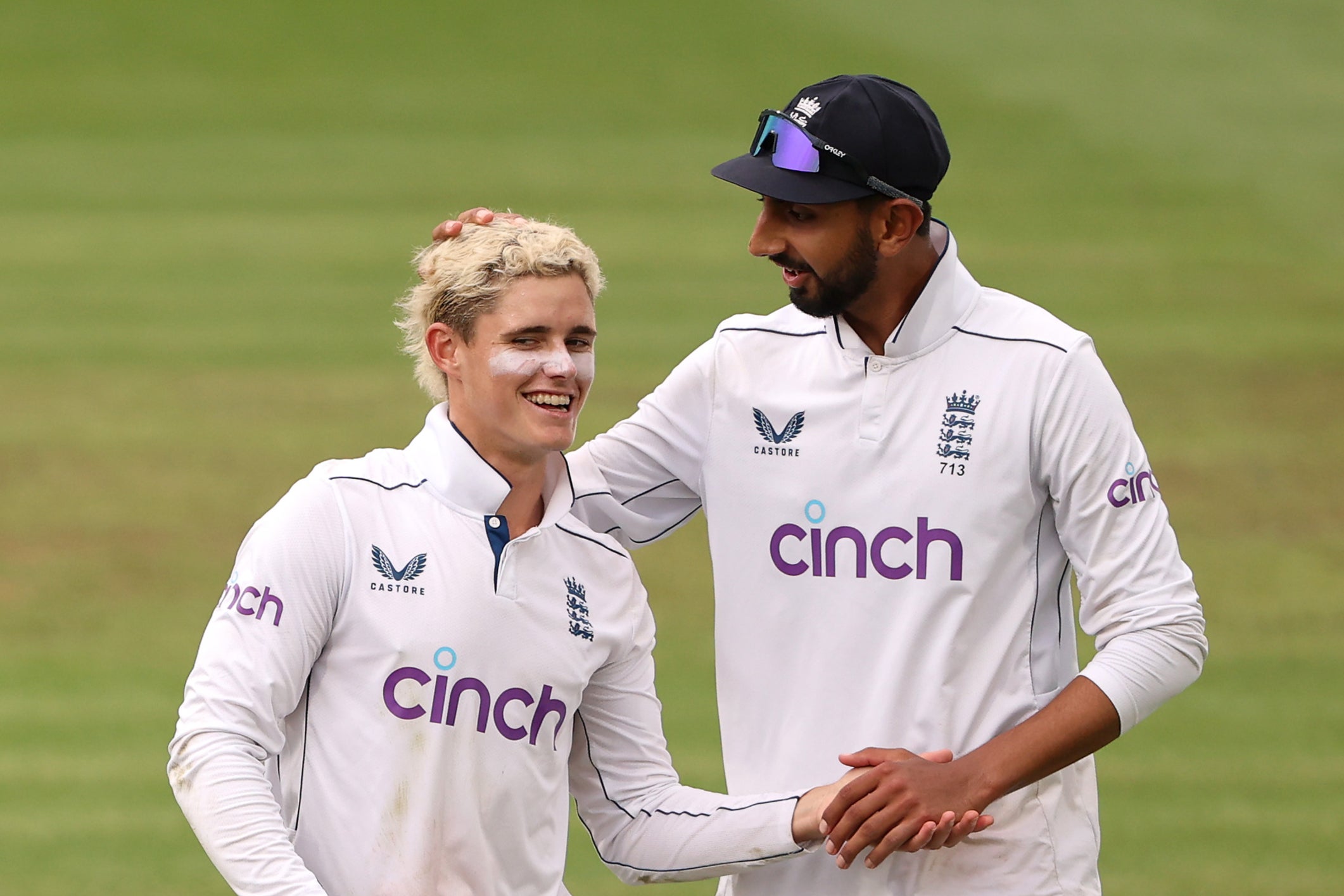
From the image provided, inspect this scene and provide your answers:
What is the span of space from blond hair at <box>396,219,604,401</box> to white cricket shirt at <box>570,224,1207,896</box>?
42 cm

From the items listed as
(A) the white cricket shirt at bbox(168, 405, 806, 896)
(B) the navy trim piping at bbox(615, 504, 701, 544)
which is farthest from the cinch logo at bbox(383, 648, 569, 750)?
(B) the navy trim piping at bbox(615, 504, 701, 544)

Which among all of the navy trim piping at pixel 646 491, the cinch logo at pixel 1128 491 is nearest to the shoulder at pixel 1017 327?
the cinch logo at pixel 1128 491

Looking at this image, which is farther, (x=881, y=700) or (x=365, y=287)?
(x=365, y=287)

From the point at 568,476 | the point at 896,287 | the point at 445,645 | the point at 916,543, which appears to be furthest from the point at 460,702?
the point at 896,287

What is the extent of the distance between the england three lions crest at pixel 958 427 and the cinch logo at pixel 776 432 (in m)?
0.24

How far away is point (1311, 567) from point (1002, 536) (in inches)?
233

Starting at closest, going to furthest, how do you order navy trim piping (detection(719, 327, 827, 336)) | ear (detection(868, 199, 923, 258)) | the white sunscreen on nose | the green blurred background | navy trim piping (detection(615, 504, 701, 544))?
the white sunscreen on nose < ear (detection(868, 199, 923, 258)) < navy trim piping (detection(719, 327, 827, 336)) < navy trim piping (detection(615, 504, 701, 544)) < the green blurred background

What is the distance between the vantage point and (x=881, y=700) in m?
2.97

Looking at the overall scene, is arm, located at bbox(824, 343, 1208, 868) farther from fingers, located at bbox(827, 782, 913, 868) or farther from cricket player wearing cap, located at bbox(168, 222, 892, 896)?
cricket player wearing cap, located at bbox(168, 222, 892, 896)

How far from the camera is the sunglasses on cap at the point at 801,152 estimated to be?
9.71 feet

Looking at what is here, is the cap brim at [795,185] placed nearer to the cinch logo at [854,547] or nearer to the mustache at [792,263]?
the mustache at [792,263]

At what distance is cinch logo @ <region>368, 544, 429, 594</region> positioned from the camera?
267cm

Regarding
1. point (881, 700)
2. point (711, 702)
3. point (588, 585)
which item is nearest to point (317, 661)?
point (588, 585)

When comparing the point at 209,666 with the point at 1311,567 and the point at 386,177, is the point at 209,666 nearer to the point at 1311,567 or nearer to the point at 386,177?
the point at 1311,567
